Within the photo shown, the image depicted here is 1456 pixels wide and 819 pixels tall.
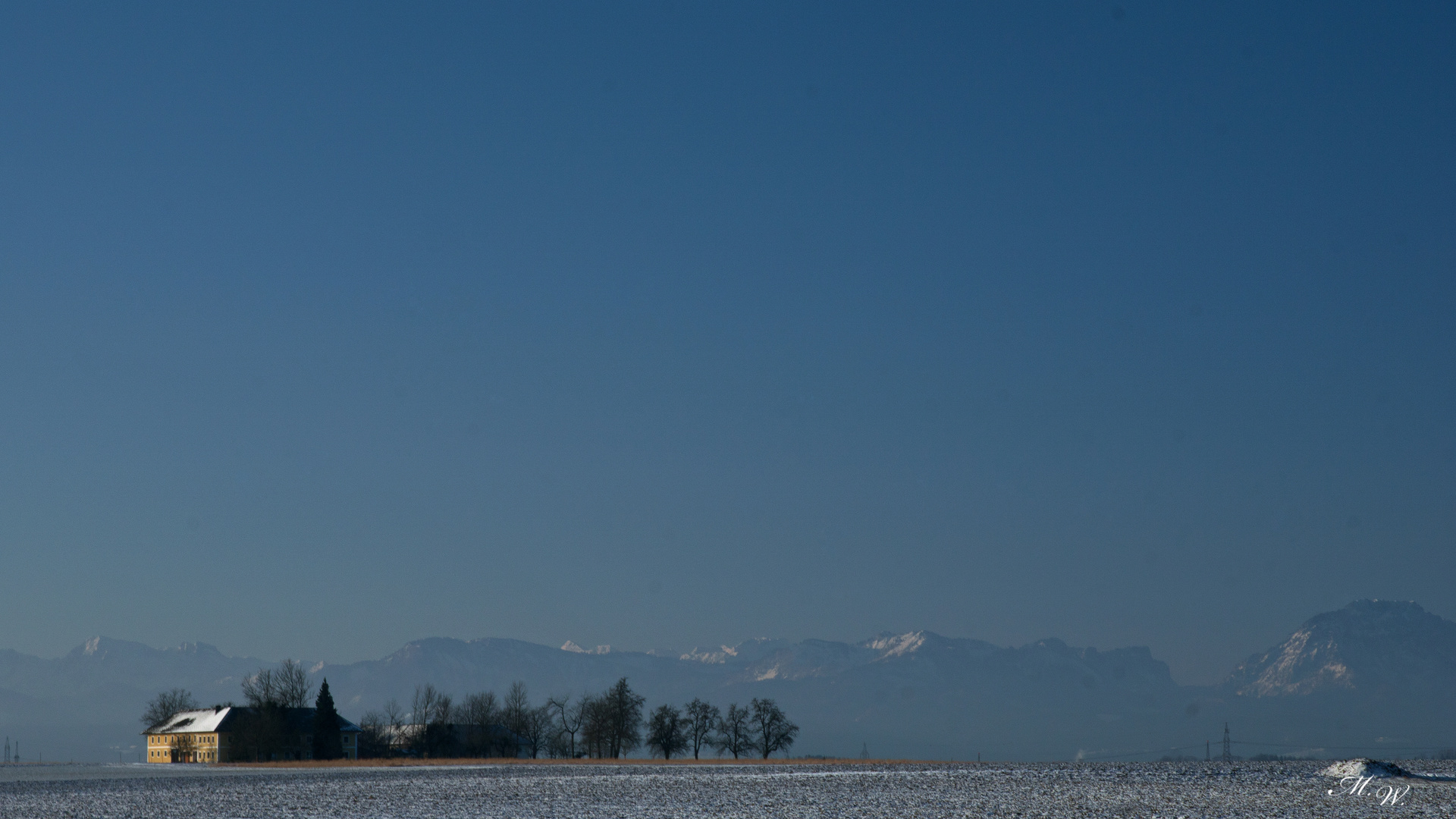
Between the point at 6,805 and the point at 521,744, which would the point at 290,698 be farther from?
the point at 6,805

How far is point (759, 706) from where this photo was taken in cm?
16650

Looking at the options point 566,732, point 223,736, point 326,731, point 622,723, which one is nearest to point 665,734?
point 622,723

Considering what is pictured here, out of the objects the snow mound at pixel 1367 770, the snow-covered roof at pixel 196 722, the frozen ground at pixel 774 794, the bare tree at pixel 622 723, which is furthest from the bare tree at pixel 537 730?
the snow mound at pixel 1367 770

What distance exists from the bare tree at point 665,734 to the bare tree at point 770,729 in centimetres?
958

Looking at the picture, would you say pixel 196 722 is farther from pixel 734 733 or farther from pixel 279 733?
pixel 734 733

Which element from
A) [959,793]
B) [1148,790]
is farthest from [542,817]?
[1148,790]

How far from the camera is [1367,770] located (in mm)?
62188

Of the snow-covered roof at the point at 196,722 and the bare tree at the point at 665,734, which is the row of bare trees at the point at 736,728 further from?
the snow-covered roof at the point at 196,722

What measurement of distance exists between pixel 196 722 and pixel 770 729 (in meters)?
80.6

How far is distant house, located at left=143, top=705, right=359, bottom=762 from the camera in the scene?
166 meters

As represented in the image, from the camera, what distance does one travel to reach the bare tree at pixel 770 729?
16488 centimetres
